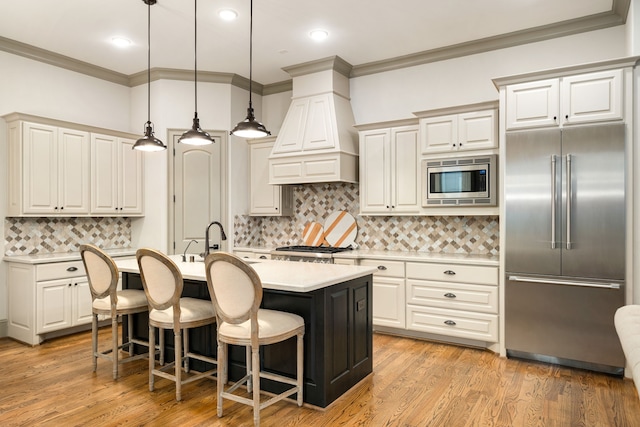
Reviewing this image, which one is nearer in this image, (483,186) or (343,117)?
(483,186)

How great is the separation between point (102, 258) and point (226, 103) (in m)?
2.95

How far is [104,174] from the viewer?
5141 mm

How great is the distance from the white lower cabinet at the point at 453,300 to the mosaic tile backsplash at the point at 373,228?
613 millimetres

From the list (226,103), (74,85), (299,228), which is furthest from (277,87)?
(74,85)

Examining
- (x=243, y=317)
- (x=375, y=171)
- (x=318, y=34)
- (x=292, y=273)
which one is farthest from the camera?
(x=375, y=171)

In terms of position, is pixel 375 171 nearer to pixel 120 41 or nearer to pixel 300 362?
pixel 300 362

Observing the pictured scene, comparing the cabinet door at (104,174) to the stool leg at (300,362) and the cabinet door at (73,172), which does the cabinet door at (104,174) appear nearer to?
the cabinet door at (73,172)

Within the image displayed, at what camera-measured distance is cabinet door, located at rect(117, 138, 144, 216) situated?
5.31m

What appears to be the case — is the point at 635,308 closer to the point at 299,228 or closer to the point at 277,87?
the point at 299,228

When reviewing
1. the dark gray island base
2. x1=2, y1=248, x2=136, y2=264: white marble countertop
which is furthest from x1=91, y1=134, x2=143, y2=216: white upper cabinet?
the dark gray island base

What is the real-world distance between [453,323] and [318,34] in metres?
3.17

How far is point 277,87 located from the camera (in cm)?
604

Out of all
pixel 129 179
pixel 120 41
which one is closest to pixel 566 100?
pixel 120 41

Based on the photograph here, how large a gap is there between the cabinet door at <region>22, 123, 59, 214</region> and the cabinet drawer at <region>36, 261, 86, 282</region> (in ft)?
2.01
